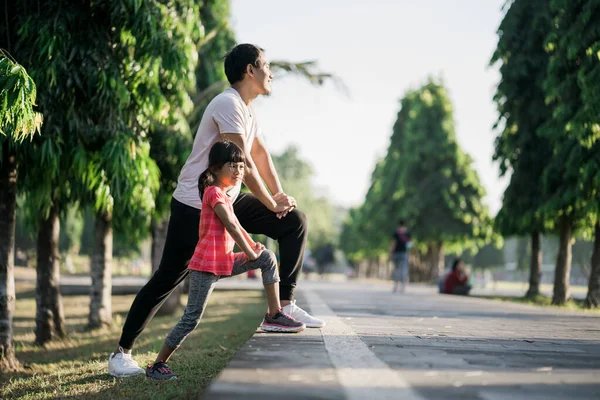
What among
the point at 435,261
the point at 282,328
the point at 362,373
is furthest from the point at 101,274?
the point at 435,261

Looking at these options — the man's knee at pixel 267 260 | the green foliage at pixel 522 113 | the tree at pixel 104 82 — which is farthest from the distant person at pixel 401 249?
the man's knee at pixel 267 260

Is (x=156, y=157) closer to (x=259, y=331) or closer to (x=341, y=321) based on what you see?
(x=341, y=321)

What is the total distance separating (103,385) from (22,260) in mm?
58358

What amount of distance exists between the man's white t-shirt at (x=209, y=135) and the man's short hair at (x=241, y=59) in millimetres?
257

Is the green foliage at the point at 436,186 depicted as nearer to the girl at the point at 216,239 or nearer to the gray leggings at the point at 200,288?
the gray leggings at the point at 200,288

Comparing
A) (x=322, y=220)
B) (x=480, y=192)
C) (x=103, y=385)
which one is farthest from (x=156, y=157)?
(x=322, y=220)

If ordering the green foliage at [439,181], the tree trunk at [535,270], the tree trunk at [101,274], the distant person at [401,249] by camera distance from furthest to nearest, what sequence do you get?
1. the green foliage at [439,181]
2. the tree trunk at [535,270]
3. the distant person at [401,249]
4. the tree trunk at [101,274]

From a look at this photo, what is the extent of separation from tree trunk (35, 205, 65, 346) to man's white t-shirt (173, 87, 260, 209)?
771cm

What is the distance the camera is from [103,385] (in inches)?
213

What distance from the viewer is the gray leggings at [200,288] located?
4.79 meters

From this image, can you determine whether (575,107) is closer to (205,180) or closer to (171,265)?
(205,180)

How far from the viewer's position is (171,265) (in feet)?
16.5

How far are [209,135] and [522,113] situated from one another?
17397 mm

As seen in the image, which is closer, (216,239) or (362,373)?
(362,373)
